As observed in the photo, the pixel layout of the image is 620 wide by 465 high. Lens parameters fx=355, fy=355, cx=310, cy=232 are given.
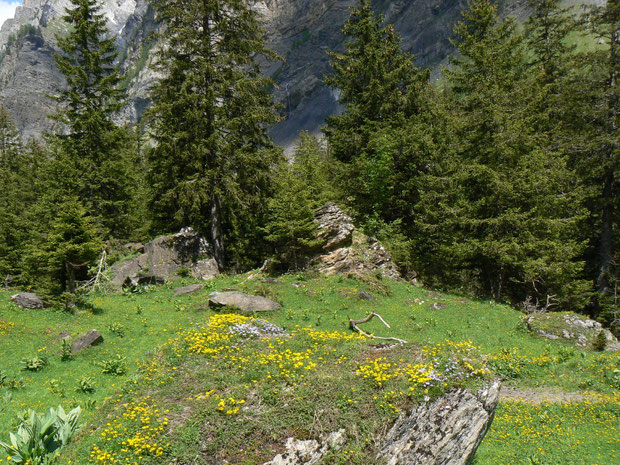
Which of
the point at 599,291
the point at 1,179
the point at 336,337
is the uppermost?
the point at 1,179

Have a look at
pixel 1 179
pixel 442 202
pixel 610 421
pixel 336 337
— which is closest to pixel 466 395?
pixel 336 337

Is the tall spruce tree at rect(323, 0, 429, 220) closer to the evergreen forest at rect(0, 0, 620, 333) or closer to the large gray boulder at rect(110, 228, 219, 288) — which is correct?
the evergreen forest at rect(0, 0, 620, 333)

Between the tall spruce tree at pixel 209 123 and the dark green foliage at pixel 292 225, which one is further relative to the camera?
the tall spruce tree at pixel 209 123

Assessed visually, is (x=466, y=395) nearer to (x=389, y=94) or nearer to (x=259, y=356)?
(x=259, y=356)

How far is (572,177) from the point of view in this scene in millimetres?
21688

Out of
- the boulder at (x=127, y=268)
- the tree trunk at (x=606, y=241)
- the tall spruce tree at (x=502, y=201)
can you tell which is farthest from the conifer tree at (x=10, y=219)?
the tree trunk at (x=606, y=241)

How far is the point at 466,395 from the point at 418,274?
59.4 feet

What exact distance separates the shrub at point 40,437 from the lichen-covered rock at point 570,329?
16773mm

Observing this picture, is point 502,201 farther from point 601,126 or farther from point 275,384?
point 275,384

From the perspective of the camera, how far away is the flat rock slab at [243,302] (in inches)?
577

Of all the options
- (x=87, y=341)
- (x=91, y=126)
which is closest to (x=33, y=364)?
(x=87, y=341)

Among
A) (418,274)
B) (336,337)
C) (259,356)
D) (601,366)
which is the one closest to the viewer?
(259,356)

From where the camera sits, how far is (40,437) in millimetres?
6418

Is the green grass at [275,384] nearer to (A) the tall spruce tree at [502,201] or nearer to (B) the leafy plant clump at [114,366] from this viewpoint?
(B) the leafy plant clump at [114,366]
